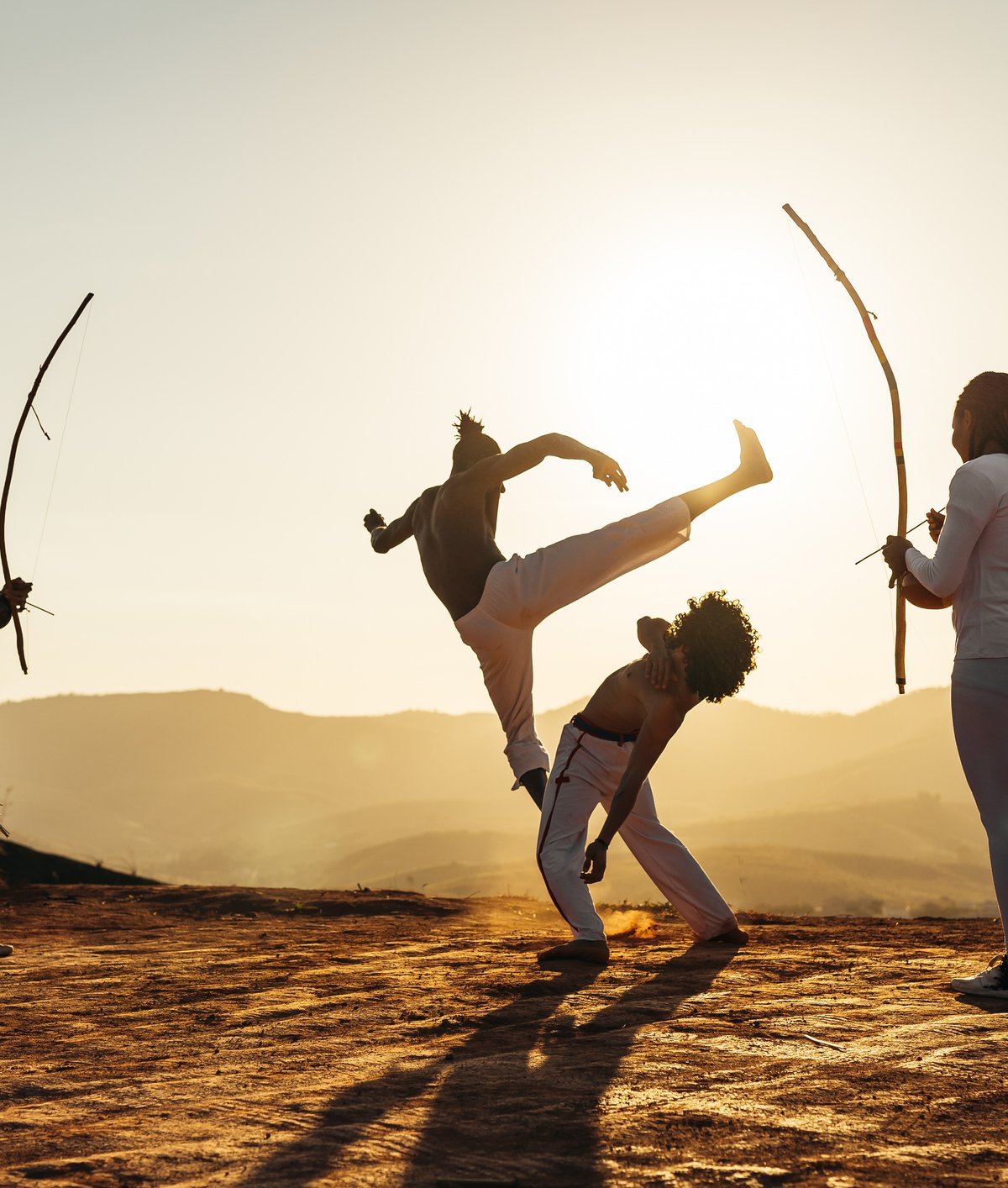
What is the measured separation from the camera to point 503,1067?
139 inches

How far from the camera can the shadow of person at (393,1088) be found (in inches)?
103

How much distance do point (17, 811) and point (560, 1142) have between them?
483ft

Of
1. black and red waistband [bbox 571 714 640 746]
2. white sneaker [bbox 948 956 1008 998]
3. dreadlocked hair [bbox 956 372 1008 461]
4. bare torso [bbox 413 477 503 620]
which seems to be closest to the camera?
white sneaker [bbox 948 956 1008 998]

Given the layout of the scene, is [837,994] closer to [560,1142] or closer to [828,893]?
[560,1142]

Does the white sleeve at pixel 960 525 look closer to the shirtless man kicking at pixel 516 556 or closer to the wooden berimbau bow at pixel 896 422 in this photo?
the wooden berimbau bow at pixel 896 422

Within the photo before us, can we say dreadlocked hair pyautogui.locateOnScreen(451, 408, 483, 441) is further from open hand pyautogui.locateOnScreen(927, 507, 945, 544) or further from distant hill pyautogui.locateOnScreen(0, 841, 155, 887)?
distant hill pyautogui.locateOnScreen(0, 841, 155, 887)

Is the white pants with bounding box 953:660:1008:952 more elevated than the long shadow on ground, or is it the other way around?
the white pants with bounding box 953:660:1008:952

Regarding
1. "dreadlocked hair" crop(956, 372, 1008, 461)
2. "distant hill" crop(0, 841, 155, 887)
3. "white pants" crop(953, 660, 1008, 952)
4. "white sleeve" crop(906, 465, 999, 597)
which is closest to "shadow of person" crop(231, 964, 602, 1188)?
"white pants" crop(953, 660, 1008, 952)

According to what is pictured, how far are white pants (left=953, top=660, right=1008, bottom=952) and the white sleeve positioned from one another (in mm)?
361

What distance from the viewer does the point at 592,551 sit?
20.7 ft

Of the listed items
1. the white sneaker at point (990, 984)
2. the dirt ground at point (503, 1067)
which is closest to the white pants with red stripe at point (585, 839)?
the dirt ground at point (503, 1067)

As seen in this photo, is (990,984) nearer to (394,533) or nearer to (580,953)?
(580,953)

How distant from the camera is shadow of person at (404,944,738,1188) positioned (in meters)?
2.58

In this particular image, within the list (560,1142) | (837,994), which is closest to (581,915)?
(837,994)
